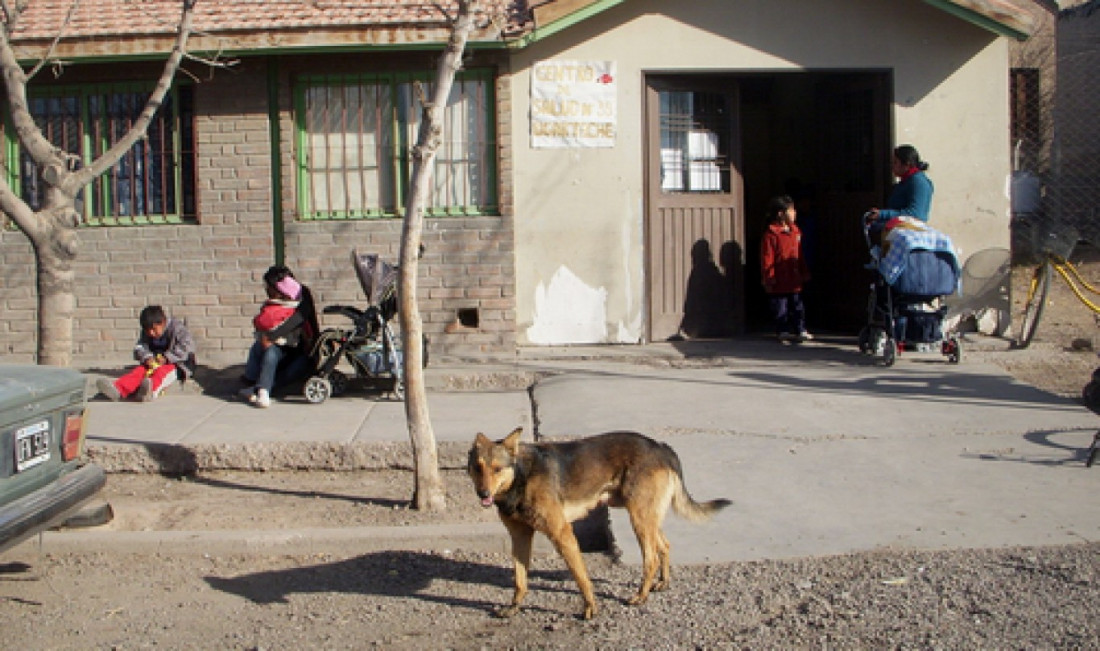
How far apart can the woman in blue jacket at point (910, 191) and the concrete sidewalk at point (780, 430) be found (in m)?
1.32

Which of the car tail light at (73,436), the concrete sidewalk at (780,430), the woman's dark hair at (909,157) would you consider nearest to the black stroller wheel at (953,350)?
the concrete sidewalk at (780,430)

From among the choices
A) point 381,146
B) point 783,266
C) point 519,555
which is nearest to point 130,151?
point 381,146

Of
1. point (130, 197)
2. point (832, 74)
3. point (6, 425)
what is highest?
point (832, 74)

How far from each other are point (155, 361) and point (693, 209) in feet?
17.5

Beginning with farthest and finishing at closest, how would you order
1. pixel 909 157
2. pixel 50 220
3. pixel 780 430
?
pixel 909 157
pixel 780 430
pixel 50 220

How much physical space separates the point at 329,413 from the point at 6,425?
3.94 meters

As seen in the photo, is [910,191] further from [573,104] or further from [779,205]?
A: [573,104]

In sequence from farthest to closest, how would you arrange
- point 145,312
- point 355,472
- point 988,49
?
point 988,49 < point 145,312 < point 355,472

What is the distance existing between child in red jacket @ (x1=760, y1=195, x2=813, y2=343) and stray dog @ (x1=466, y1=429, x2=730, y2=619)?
6201 mm

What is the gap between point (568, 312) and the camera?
37.0 ft

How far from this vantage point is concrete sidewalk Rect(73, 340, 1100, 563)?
6.26 meters

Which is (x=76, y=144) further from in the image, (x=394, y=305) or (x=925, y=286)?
(x=925, y=286)

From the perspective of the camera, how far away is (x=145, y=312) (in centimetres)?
959

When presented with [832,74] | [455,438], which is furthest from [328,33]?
[832,74]
